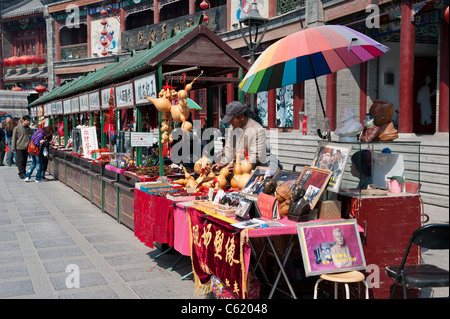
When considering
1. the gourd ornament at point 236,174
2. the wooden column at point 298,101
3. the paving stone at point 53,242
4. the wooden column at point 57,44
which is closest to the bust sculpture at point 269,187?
the gourd ornament at point 236,174

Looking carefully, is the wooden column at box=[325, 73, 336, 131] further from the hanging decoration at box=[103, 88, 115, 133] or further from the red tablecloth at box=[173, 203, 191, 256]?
the red tablecloth at box=[173, 203, 191, 256]

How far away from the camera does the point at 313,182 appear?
4.19 m

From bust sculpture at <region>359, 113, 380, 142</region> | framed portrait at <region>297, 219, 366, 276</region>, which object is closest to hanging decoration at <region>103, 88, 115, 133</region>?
bust sculpture at <region>359, 113, 380, 142</region>

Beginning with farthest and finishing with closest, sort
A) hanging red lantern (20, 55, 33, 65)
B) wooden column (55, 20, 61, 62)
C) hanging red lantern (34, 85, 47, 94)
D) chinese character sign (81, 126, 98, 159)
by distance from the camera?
hanging red lantern (20, 55, 33, 65) → hanging red lantern (34, 85, 47, 94) → wooden column (55, 20, 61, 62) → chinese character sign (81, 126, 98, 159)

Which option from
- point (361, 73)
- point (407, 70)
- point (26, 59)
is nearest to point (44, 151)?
point (407, 70)

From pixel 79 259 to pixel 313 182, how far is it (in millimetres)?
3459

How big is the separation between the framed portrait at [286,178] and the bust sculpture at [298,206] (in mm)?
526

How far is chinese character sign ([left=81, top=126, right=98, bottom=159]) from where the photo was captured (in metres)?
10.4

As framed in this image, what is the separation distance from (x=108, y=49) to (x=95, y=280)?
96.1 feet

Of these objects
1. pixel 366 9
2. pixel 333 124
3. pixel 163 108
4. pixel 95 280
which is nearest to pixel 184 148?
pixel 163 108

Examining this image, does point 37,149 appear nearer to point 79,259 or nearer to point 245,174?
point 79,259

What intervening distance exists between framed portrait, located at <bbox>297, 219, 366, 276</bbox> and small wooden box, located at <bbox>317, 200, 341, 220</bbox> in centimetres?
16

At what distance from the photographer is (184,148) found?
23.4 feet

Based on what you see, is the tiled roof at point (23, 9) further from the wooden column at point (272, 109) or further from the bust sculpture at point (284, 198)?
the bust sculpture at point (284, 198)
